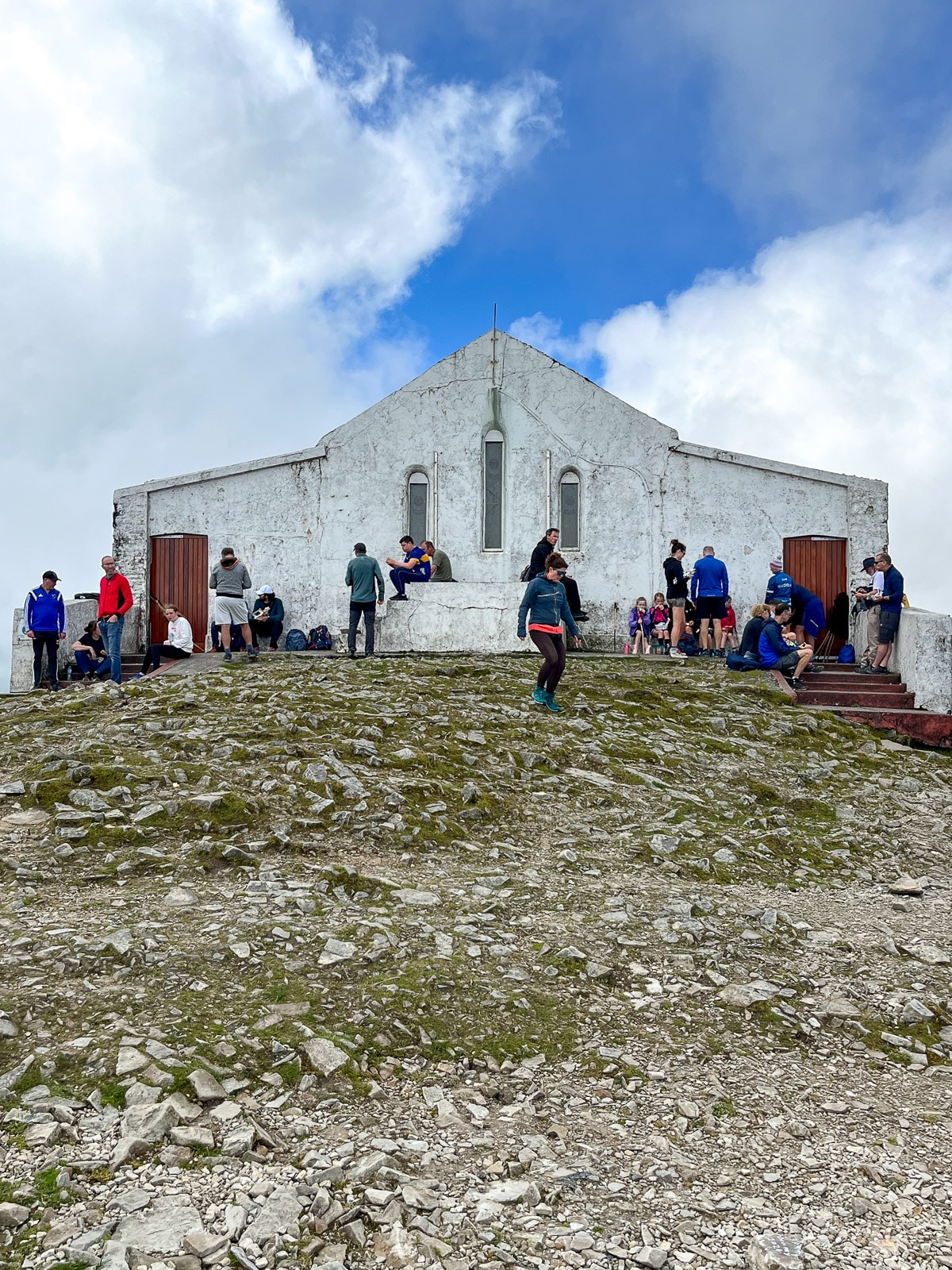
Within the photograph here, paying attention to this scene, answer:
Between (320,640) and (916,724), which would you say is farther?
(320,640)

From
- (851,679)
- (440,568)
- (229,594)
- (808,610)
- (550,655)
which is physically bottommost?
(851,679)

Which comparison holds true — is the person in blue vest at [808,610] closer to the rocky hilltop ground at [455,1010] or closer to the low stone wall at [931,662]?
the low stone wall at [931,662]

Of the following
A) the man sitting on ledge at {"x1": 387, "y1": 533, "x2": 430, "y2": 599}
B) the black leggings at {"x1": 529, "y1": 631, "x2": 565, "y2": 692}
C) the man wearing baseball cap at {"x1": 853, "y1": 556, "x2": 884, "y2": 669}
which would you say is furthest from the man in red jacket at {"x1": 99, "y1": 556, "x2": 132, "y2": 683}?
the man wearing baseball cap at {"x1": 853, "y1": 556, "x2": 884, "y2": 669}

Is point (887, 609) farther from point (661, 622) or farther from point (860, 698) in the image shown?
point (661, 622)

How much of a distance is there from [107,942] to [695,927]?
3.63m

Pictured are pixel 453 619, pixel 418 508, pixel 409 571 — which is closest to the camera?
pixel 453 619

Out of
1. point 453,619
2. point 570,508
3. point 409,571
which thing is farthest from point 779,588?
point 409,571

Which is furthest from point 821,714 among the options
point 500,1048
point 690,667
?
point 500,1048

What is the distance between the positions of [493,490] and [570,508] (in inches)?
71.5

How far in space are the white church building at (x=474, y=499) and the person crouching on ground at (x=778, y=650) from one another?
545 centimetres

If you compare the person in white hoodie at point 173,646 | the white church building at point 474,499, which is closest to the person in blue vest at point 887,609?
the white church building at point 474,499

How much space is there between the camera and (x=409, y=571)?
63.9ft

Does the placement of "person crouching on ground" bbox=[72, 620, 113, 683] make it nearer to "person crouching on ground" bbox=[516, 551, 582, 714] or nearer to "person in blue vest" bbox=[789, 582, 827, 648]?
"person crouching on ground" bbox=[516, 551, 582, 714]

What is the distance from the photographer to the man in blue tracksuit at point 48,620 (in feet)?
56.3
